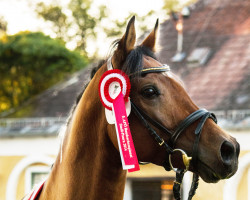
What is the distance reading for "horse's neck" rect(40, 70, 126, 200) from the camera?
2432 mm

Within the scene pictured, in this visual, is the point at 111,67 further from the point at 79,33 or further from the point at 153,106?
the point at 79,33

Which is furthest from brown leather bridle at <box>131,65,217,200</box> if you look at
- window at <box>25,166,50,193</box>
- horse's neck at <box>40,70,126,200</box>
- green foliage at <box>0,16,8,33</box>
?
green foliage at <box>0,16,8,33</box>

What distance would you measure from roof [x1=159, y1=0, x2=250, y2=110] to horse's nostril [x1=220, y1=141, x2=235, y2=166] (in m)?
8.39

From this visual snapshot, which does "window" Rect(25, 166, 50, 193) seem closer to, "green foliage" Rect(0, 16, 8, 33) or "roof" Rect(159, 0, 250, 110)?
"roof" Rect(159, 0, 250, 110)

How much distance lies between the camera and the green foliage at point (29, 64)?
1948 centimetres

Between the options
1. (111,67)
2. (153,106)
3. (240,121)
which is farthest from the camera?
(240,121)

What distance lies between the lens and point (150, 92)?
92.0 inches

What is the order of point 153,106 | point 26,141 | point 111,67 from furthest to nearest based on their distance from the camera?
1. point 26,141
2. point 111,67
3. point 153,106

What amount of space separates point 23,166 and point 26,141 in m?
0.72

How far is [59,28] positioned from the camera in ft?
88.8

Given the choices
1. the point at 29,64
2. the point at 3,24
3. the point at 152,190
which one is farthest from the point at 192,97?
the point at 3,24

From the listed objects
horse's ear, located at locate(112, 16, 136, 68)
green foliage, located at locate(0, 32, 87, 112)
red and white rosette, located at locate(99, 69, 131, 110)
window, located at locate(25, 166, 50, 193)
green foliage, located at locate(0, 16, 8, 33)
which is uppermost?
green foliage, located at locate(0, 16, 8, 33)

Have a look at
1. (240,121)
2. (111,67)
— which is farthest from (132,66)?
(240,121)

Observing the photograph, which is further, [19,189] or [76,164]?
[19,189]
